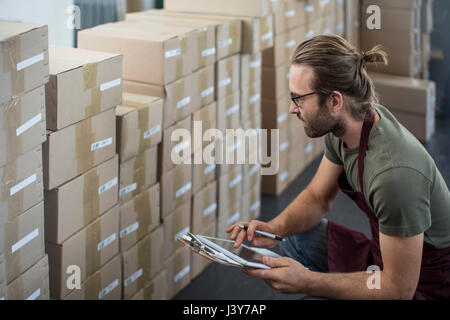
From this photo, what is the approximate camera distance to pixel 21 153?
5.81 feet

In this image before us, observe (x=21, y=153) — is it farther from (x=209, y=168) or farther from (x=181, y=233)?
(x=209, y=168)

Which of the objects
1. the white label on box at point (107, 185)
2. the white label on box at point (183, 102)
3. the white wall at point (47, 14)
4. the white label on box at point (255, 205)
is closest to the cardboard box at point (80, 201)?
the white label on box at point (107, 185)

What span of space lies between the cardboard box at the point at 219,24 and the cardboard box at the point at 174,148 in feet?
1.20

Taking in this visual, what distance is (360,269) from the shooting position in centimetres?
212

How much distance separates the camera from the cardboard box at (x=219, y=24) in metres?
2.77

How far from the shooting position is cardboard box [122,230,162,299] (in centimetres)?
244

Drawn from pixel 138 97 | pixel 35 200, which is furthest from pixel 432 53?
pixel 35 200

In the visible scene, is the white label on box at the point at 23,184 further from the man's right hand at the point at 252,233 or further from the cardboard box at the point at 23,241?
the man's right hand at the point at 252,233

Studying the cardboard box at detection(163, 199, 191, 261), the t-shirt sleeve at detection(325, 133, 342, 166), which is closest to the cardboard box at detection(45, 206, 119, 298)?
the cardboard box at detection(163, 199, 191, 261)

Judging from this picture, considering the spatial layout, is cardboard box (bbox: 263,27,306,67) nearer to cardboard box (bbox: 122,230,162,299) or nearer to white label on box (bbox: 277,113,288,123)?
white label on box (bbox: 277,113,288,123)

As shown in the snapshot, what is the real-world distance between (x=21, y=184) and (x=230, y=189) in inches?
57.3

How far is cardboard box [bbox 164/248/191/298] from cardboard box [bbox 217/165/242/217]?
0.32 m

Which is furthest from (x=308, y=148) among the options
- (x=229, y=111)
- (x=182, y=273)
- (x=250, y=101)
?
(x=182, y=273)

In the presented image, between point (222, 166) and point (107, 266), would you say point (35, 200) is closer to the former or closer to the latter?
point (107, 266)
